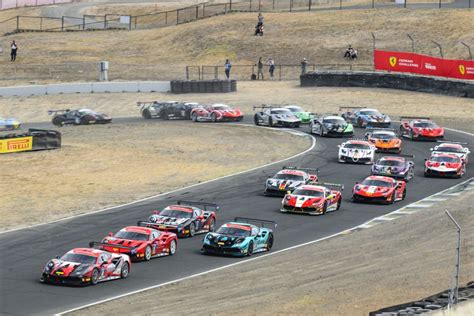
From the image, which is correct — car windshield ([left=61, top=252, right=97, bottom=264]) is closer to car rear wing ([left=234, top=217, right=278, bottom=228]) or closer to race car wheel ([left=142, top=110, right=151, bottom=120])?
car rear wing ([left=234, top=217, right=278, bottom=228])

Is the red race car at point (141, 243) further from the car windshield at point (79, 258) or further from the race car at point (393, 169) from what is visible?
the race car at point (393, 169)

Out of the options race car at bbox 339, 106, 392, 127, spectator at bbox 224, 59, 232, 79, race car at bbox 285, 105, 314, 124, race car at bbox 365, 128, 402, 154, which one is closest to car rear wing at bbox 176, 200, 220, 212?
race car at bbox 365, 128, 402, 154

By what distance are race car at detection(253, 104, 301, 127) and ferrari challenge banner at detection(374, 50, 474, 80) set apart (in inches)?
584

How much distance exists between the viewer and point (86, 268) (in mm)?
30656

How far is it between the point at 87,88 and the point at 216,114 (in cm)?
1596

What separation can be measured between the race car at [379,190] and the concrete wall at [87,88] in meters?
40.0

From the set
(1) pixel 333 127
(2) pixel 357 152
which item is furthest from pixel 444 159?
(1) pixel 333 127

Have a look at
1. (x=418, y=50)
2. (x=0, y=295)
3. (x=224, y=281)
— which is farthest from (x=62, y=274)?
(x=418, y=50)

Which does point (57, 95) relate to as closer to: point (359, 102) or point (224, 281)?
point (359, 102)

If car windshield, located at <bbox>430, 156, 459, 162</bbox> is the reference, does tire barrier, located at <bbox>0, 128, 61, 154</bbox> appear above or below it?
below

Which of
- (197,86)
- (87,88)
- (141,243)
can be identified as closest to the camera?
(141,243)

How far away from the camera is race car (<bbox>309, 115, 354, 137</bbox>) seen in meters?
61.9

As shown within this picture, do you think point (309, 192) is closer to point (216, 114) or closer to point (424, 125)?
point (424, 125)

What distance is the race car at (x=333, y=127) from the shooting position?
61875 mm
